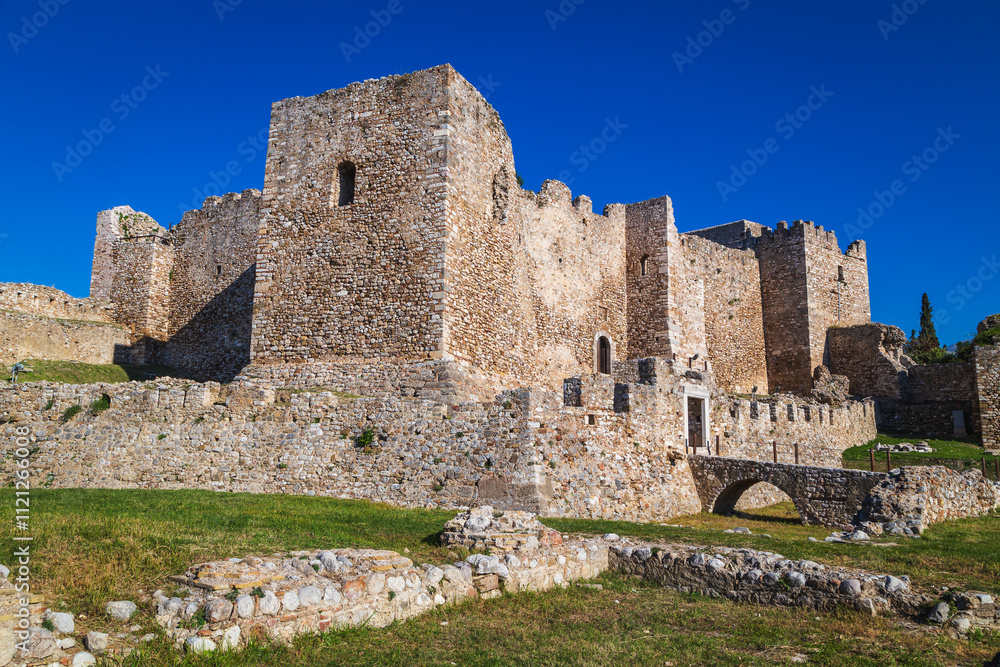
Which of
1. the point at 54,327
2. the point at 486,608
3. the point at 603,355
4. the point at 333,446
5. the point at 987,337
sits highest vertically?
the point at 987,337

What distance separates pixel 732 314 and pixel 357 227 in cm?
2048

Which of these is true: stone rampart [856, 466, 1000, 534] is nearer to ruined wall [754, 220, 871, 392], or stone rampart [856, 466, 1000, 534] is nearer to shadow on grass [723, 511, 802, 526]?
shadow on grass [723, 511, 802, 526]

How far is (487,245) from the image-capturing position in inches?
794

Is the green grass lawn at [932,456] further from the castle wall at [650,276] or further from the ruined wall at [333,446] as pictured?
the ruined wall at [333,446]

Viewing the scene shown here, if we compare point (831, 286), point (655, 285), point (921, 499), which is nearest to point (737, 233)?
point (831, 286)

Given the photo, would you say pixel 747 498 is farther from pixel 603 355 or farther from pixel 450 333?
pixel 450 333

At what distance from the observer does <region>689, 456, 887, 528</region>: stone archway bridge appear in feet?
52.4

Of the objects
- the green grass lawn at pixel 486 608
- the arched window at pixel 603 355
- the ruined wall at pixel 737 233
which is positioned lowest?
the green grass lawn at pixel 486 608

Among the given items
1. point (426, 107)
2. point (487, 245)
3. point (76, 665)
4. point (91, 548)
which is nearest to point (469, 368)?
point (487, 245)

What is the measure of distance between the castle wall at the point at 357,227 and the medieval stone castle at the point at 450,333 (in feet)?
0.20

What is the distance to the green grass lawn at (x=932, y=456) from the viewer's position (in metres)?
23.0

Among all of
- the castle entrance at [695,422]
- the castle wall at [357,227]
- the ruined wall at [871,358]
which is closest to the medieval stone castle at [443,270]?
the castle wall at [357,227]

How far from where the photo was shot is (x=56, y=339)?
25734 millimetres

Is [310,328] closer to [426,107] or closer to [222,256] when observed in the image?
[426,107]
